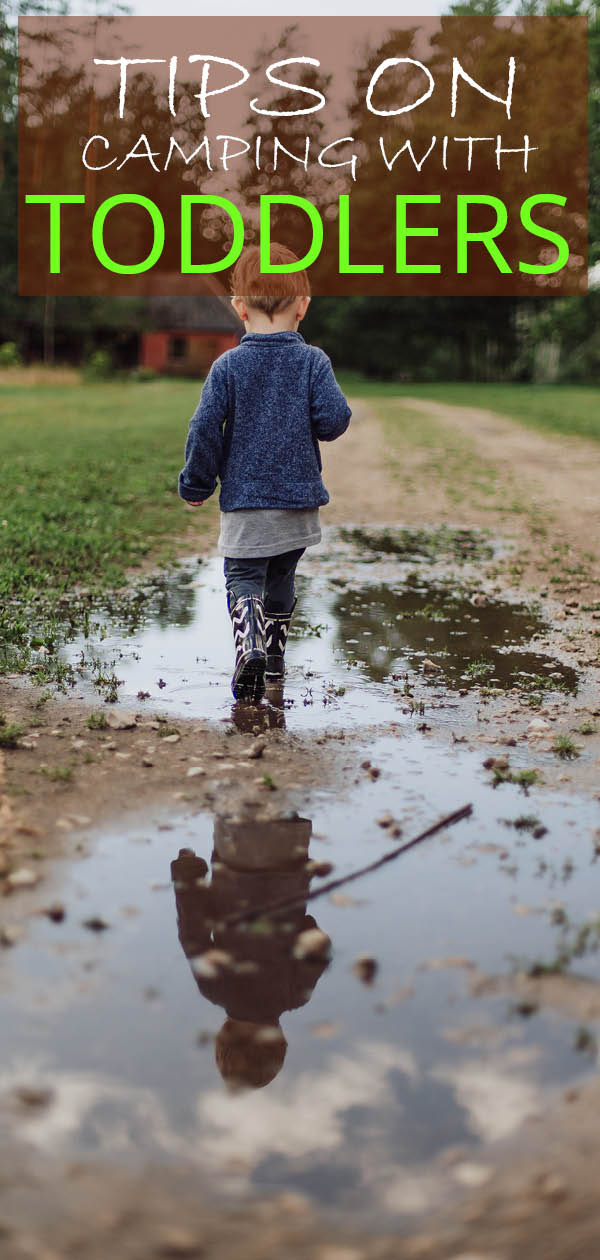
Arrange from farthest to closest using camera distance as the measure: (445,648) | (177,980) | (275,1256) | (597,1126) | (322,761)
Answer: (445,648) < (322,761) < (177,980) < (597,1126) < (275,1256)

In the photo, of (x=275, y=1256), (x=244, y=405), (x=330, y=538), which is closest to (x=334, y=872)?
(x=275, y=1256)

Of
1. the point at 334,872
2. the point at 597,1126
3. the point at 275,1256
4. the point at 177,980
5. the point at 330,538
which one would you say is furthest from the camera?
the point at 330,538

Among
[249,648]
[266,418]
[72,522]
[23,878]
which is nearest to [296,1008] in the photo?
[23,878]

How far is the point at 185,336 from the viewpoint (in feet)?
212

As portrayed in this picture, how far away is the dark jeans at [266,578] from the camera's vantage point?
5605 millimetres

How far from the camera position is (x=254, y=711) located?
5.30 metres

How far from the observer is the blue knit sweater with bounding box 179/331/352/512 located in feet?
17.9

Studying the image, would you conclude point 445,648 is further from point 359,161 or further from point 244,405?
point 359,161

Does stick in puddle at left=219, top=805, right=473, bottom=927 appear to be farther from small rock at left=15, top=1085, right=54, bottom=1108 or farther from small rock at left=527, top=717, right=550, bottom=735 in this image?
small rock at left=527, top=717, right=550, bottom=735

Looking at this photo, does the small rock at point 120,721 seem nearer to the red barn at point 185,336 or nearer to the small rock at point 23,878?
the small rock at point 23,878

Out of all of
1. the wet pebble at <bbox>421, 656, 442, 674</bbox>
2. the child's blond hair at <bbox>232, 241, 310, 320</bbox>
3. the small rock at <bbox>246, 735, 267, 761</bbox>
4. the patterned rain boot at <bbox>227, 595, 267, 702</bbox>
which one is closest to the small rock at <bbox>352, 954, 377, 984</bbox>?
the small rock at <bbox>246, 735, 267, 761</bbox>

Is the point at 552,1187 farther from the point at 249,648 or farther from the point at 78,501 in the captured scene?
the point at 78,501

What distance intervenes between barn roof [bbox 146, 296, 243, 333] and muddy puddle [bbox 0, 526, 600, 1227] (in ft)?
204

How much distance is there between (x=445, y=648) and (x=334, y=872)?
10.7ft
